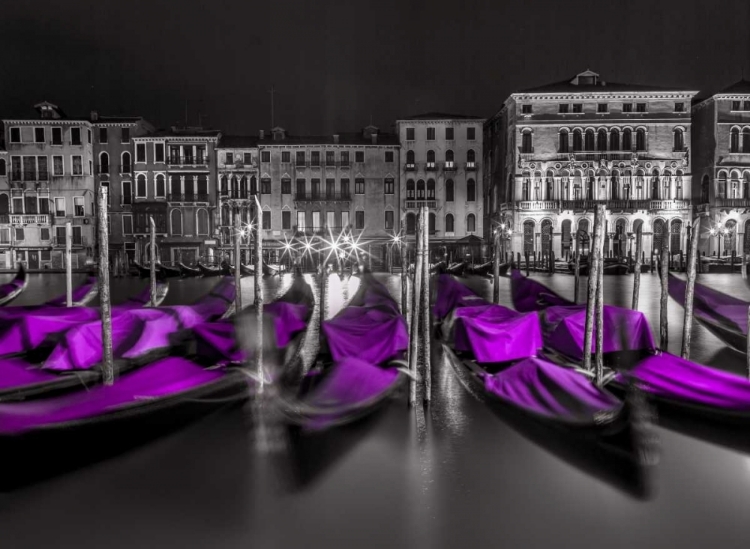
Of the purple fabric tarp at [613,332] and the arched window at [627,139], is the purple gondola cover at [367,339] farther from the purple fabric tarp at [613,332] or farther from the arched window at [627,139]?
the arched window at [627,139]

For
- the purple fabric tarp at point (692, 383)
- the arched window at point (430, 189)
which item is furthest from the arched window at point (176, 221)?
the purple fabric tarp at point (692, 383)

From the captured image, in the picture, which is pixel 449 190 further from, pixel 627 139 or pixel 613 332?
pixel 613 332

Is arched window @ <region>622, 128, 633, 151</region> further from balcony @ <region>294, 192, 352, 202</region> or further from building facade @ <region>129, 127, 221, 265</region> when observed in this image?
building facade @ <region>129, 127, 221, 265</region>

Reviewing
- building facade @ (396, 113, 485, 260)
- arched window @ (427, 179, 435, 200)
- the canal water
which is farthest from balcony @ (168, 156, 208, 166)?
the canal water

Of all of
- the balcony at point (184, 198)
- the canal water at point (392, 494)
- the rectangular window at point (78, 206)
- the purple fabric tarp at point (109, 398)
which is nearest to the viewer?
the canal water at point (392, 494)

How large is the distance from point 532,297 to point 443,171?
24.4m

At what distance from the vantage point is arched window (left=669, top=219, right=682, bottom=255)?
33.5 m

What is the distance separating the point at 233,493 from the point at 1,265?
35.5 m

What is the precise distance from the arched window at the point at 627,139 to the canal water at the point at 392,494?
100 feet

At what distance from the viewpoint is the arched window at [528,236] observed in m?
33.8

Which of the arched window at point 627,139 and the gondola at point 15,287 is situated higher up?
the arched window at point 627,139

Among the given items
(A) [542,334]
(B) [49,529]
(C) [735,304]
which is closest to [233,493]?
(B) [49,529]

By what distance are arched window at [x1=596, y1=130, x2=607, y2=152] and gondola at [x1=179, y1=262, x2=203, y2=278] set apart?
2121 centimetres

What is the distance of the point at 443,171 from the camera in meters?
35.5
